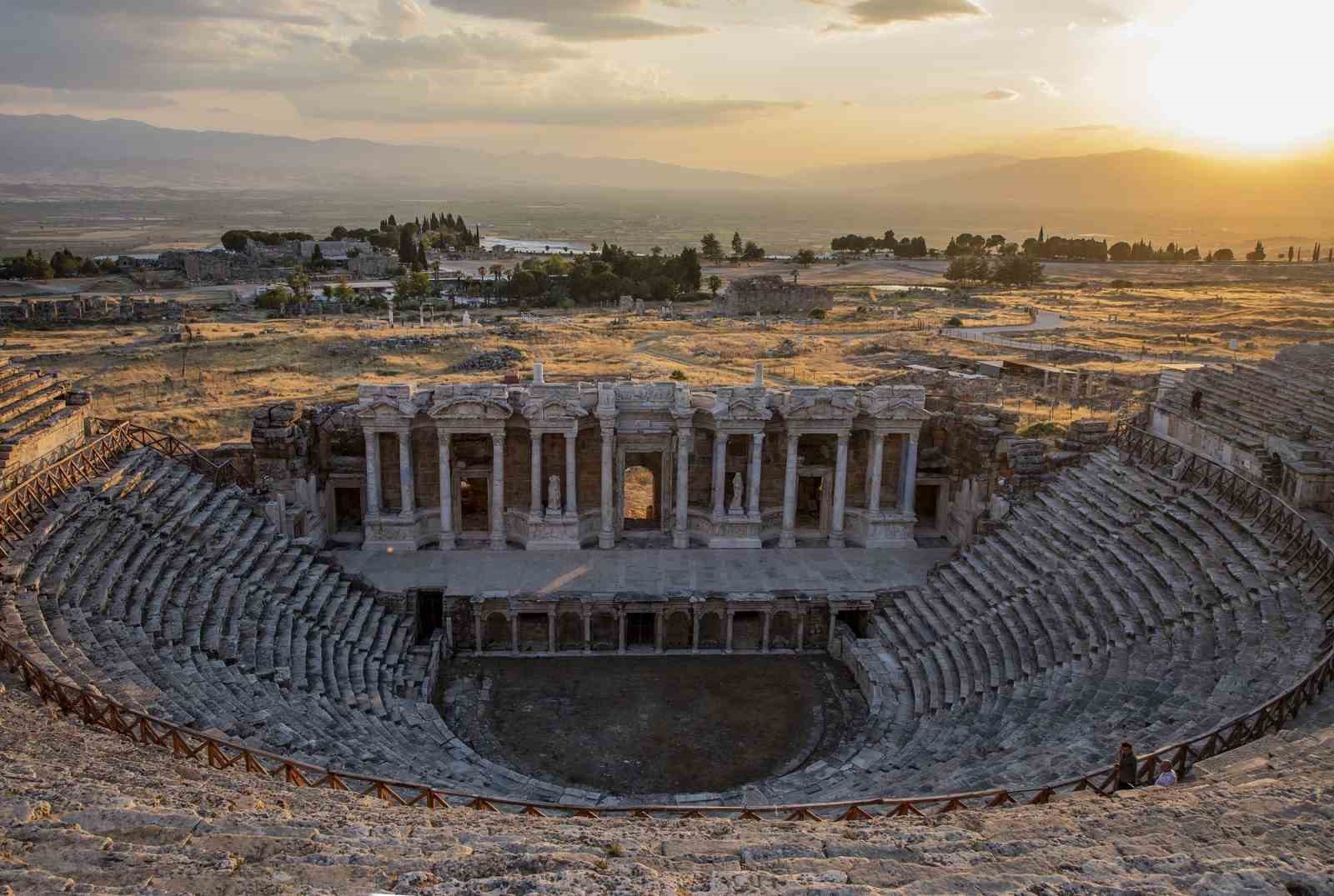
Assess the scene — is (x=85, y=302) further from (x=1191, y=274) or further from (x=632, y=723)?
(x=1191, y=274)

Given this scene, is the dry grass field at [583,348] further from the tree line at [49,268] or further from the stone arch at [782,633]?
the tree line at [49,268]

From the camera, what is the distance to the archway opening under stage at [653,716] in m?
21.5

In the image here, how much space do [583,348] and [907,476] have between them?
36.8m

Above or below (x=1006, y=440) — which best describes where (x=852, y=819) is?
below

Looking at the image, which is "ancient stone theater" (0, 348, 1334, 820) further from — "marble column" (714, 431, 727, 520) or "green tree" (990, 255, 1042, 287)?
"green tree" (990, 255, 1042, 287)

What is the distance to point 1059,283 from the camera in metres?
117

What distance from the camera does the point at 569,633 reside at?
27.1 meters

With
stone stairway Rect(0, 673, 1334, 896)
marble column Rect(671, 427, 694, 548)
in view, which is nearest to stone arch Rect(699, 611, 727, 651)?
marble column Rect(671, 427, 694, 548)

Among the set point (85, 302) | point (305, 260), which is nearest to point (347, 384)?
point (85, 302)

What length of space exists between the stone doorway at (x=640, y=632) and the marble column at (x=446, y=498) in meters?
6.51

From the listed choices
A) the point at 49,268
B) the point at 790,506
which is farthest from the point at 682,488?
the point at 49,268

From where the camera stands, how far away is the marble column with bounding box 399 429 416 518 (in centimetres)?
2972

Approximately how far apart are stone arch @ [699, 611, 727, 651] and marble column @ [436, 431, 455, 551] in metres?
8.24

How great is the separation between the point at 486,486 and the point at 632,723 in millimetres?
10697
